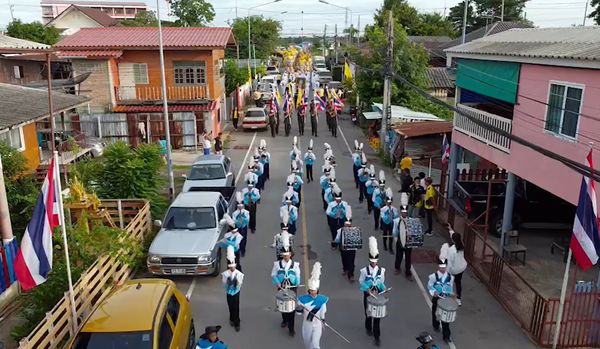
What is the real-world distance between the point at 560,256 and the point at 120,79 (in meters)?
22.0

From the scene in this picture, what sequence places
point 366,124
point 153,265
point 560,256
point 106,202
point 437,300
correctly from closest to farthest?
point 437,300 → point 153,265 → point 560,256 → point 106,202 → point 366,124

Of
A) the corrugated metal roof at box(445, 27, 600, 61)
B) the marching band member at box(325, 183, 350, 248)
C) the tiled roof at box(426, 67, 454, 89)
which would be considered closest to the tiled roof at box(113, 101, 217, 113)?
the corrugated metal roof at box(445, 27, 600, 61)

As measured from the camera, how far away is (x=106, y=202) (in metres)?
13.8

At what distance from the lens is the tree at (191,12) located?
181 ft

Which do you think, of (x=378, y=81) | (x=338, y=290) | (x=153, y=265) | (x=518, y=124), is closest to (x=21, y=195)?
(x=153, y=265)

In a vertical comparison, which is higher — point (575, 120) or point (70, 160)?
point (575, 120)

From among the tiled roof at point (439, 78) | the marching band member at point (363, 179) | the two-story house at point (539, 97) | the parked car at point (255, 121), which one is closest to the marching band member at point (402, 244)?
the two-story house at point (539, 97)

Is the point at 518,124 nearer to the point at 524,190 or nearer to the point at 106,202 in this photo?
the point at 524,190

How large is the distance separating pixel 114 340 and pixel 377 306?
13.9 ft

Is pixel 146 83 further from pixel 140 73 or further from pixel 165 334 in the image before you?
pixel 165 334

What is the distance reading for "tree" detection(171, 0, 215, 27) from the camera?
2172 inches

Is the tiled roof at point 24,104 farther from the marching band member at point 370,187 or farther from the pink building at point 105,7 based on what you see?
the pink building at point 105,7

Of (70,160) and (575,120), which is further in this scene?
(70,160)

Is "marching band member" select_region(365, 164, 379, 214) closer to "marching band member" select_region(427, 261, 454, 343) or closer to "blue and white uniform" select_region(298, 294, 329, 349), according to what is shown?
"marching band member" select_region(427, 261, 454, 343)
